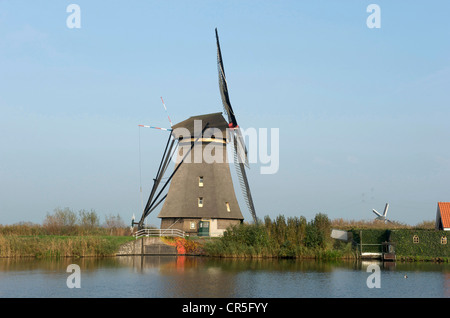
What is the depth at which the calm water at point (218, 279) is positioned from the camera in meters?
18.6

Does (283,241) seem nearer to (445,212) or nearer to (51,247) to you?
(445,212)

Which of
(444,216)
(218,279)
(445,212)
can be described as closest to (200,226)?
(218,279)

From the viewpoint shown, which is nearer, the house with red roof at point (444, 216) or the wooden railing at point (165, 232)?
the house with red roof at point (444, 216)

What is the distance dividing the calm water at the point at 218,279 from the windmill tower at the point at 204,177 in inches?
290

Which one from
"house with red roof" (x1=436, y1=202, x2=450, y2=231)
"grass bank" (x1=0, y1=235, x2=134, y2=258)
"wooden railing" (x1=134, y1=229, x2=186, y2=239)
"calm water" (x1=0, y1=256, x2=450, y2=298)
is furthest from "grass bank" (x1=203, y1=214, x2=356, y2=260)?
"grass bank" (x1=0, y1=235, x2=134, y2=258)

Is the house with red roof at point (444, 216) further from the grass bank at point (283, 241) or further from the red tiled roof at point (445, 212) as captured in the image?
the grass bank at point (283, 241)

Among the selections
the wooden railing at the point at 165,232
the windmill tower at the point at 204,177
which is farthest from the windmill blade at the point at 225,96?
the wooden railing at the point at 165,232

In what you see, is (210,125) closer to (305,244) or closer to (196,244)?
(196,244)

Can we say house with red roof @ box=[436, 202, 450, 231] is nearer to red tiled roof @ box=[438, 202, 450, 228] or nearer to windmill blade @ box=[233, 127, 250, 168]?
red tiled roof @ box=[438, 202, 450, 228]

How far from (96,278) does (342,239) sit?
731 inches

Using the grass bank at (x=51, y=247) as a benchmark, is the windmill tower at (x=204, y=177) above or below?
above

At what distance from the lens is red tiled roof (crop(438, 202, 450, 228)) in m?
34.1
